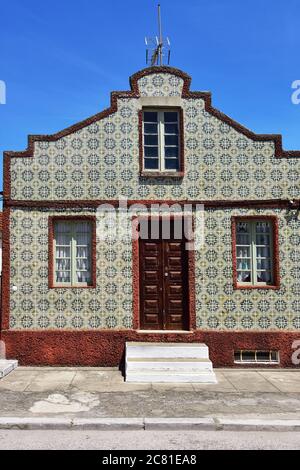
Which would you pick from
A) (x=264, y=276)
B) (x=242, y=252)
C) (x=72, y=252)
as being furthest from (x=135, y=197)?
(x=264, y=276)

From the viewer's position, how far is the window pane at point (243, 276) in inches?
423

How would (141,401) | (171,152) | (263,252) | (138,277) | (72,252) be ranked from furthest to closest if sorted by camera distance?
(171,152)
(263,252)
(72,252)
(138,277)
(141,401)

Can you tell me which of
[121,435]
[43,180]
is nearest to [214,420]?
[121,435]

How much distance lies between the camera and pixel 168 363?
950 centimetres

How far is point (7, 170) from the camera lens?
35.0 ft

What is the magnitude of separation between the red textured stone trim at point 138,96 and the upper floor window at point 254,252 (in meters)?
1.78

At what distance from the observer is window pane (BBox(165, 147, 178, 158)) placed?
10.9 metres

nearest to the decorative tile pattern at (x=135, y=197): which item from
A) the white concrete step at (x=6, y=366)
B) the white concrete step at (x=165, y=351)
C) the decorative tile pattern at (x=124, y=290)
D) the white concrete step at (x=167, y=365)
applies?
the decorative tile pattern at (x=124, y=290)

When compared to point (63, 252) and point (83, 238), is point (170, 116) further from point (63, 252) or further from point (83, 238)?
point (63, 252)

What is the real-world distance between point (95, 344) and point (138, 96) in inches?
231

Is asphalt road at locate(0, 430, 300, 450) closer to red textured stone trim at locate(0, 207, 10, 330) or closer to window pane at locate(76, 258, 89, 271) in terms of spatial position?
red textured stone trim at locate(0, 207, 10, 330)

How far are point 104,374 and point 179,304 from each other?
2369 millimetres

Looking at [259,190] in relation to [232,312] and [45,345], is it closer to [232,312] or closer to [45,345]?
[232,312]

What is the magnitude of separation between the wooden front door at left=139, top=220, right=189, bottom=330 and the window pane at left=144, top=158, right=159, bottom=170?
141 centimetres
